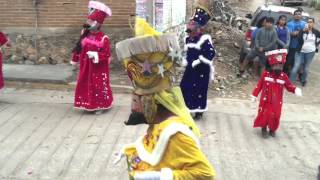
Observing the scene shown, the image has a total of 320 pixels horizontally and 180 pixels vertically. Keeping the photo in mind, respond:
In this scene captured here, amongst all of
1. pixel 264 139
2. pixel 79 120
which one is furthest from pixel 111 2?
pixel 264 139

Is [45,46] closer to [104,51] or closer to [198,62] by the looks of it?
[104,51]

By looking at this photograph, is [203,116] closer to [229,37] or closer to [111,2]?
[111,2]

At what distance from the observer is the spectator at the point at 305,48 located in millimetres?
12117

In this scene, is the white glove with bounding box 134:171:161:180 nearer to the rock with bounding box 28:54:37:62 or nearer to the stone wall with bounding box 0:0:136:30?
the stone wall with bounding box 0:0:136:30

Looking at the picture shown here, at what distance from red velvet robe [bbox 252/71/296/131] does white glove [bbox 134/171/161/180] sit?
16.2ft

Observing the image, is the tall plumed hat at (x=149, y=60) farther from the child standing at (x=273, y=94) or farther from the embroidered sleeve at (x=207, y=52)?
the embroidered sleeve at (x=207, y=52)

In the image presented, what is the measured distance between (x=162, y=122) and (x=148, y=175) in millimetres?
345

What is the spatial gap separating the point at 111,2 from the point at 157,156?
8.71 metres

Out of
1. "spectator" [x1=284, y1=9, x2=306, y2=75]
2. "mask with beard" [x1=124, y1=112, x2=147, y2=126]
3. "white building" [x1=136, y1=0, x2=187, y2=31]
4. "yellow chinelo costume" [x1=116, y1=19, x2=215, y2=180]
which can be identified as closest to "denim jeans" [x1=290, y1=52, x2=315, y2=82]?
"spectator" [x1=284, y1=9, x2=306, y2=75]

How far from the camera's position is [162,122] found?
317cm

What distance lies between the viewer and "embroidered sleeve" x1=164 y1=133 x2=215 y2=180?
2936 millimetres

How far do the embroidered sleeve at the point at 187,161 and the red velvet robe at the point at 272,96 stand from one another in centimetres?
492

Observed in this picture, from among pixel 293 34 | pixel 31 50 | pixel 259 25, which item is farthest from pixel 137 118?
pixel 259 25

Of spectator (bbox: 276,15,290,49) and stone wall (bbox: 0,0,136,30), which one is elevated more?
stone wall (bbox: 0,0,136,30)
